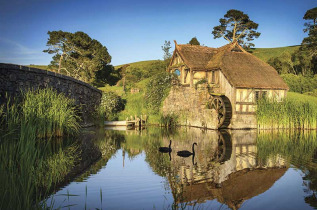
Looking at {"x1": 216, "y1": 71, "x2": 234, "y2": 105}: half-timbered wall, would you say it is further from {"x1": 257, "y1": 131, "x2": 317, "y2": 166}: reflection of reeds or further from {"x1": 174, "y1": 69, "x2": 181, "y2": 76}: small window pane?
{"x1": 257, "y1": 131, "x2": 317, "y2": 166}: reflection of reeds

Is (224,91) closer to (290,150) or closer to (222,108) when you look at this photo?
(222,108)

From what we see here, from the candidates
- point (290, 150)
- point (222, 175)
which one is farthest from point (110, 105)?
point (222, 175)

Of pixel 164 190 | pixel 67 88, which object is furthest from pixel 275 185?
pixel 67 88

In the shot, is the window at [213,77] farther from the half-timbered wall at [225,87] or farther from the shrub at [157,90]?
the shrub at [157,90]

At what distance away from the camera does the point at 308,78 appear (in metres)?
40.9

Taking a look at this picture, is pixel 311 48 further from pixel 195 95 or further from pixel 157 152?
pixel 157 152

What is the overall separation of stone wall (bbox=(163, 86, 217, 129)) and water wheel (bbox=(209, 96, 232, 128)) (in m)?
0.86

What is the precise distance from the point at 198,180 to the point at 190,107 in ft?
58.7

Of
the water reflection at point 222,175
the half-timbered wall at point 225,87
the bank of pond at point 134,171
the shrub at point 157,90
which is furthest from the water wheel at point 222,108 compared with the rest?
the water reflection at point 222,175

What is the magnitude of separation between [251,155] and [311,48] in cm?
3772

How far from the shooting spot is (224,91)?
27.1 m

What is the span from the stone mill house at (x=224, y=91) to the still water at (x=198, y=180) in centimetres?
1075

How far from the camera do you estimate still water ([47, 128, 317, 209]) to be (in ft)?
21.9

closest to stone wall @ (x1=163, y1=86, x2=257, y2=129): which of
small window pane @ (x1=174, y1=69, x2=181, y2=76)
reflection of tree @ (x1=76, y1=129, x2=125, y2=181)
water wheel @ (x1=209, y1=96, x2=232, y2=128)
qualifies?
water wheel @ (x1=209, y1=96, x2=232, y2=128)
